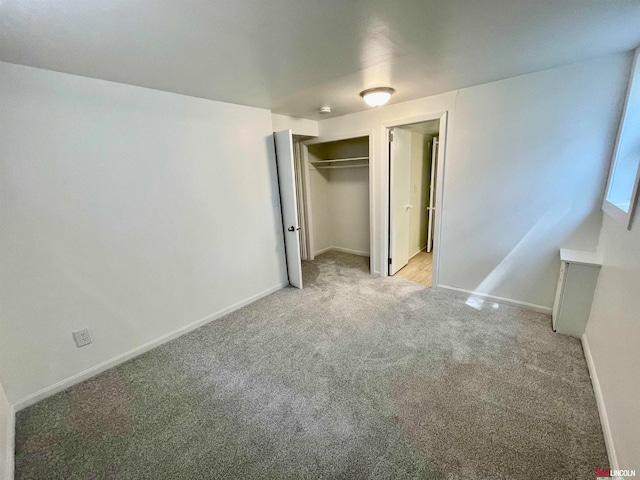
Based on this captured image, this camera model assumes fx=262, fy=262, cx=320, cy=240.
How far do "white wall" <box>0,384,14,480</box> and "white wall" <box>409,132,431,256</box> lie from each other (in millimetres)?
4416

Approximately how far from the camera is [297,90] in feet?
7.74

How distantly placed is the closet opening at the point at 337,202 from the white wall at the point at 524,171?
1.38m

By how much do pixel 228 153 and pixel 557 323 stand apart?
3415 mm

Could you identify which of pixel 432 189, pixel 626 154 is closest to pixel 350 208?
pixel 432 189

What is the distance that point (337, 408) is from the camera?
1.66 metres

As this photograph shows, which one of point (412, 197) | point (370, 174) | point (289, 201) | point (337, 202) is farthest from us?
point (337, 202)

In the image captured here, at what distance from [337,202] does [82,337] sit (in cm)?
390

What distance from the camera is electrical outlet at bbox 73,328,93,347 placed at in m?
1.97

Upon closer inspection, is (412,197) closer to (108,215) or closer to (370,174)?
(370,174)

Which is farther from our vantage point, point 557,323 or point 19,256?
point 557,323

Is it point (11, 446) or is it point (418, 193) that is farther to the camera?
point (418, 193)

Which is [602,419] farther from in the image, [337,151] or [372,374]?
[337,151]

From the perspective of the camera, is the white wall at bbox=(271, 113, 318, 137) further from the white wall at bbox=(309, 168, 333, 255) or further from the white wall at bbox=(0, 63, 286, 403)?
the white wall at bbox=(309, 168, 333, 255)

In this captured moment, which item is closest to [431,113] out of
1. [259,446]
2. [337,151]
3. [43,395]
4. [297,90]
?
[297,90]
